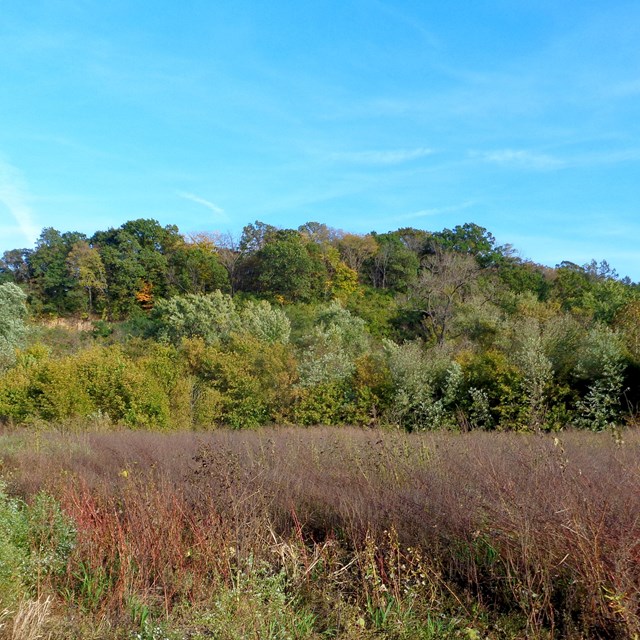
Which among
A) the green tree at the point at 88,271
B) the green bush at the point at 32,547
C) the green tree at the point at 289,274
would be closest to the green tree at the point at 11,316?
the green tree at the point at 88,271

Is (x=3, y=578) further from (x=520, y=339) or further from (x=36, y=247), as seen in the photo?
(x=36, y=247)

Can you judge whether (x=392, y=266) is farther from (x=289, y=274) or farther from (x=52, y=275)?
(x=52, y=275)

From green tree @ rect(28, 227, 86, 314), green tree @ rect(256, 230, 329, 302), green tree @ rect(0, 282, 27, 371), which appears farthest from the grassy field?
A: green tree @ rect(28, 227, 86, 314)

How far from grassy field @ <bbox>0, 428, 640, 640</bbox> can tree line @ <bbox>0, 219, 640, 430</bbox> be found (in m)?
1.98

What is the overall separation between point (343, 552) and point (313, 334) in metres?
22.3

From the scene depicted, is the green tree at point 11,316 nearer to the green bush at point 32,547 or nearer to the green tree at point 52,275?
the green tree at point 52,275

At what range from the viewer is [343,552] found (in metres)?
4.84

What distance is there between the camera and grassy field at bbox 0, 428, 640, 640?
12.4ft

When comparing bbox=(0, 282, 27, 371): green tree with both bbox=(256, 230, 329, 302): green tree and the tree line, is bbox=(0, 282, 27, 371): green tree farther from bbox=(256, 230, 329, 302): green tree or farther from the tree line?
bbox=(256, 230, 329, 302): green tree

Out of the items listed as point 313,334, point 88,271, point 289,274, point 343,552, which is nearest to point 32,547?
point 343,552

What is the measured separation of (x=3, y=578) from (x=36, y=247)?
61568mm

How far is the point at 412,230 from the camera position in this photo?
6688 cm

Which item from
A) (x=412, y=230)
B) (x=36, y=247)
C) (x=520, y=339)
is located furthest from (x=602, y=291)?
(x=36, y=247)

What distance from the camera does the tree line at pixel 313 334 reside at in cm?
1698
